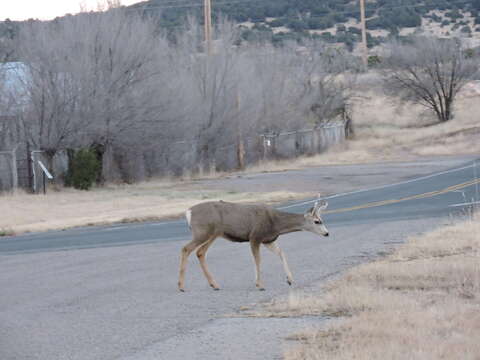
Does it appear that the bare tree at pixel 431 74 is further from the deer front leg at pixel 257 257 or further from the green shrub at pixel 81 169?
the deer front leg at pixel 257 257

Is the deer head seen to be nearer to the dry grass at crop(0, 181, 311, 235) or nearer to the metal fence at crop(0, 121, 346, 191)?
the dry grass at crop(0, 181, 311, 235)

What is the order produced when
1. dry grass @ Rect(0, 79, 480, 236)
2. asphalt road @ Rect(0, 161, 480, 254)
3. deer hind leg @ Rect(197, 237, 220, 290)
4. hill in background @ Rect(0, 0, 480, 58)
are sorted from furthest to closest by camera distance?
hill in background @ Rect(0, 0, 480, 58), dry grass @ Rect(0, 79, 480, 236), asphalt road @ Rect(0, 161, 480, 254), deer hind leg @ Rect(197, 237, 220, 290)

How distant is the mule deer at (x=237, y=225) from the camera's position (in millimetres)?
13125

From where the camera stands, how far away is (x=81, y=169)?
38469mm

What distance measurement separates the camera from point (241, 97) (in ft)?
165

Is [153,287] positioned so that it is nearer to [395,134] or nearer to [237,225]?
[237,225]

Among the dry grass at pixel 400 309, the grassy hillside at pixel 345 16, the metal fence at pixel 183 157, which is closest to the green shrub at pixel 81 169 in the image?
the metal fence at pixel 183 157

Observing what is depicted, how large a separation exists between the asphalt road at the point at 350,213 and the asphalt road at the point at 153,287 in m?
0.06

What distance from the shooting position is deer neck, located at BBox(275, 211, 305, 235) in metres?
13.4

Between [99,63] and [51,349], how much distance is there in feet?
98.0

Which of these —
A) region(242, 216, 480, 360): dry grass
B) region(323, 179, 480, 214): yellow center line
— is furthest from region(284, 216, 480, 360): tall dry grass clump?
region(323, 179, 480, 214): yellow center line

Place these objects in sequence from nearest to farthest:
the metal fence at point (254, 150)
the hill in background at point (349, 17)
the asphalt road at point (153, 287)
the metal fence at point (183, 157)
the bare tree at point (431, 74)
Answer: the asphalt road at point (153, 287) → the metal fence at point (183, 157) → the metal fence at point (254, 150) → the bare tree at point (431, 74) → the hill in background at point (349, 17)

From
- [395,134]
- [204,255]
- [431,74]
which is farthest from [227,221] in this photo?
[431,74]

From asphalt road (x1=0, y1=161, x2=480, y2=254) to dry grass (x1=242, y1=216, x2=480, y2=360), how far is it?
810 cm
